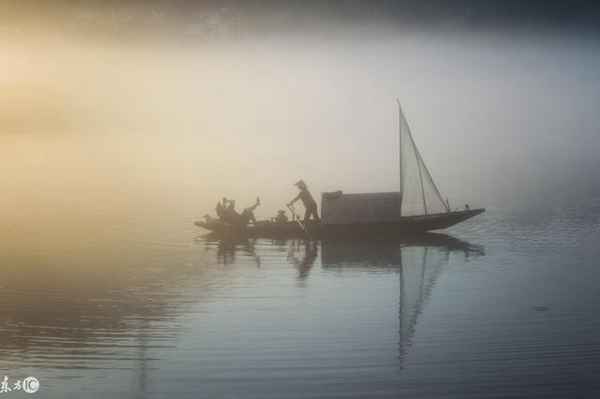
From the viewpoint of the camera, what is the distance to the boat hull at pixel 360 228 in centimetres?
775

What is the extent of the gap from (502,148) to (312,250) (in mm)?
4354

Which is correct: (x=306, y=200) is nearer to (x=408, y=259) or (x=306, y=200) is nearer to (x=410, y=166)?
(x=410, y=166)

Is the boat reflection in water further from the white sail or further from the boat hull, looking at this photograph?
the white sail

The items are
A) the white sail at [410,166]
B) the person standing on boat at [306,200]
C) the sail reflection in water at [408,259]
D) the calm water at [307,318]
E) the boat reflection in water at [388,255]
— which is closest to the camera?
the calm water at [307,318]

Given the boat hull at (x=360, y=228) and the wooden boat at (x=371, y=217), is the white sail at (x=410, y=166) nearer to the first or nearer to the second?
the wooden boat at (x=371, y=217)

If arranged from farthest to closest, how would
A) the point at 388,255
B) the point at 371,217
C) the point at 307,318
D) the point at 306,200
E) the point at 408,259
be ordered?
1. the point at 306,200
2. the point at 371,217
3. the point at 388,255
4. the point at 408,259
5. the point at 307,318

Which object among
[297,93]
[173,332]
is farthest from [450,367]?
[297,93]

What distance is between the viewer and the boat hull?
7750 mm

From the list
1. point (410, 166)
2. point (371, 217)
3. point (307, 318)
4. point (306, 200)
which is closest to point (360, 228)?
point (371, 217)

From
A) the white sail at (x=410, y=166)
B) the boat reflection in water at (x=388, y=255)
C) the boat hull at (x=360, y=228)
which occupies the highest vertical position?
the white sail at (x=410, y=166)

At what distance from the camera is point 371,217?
7.71 meters

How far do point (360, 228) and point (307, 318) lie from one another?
3.06m

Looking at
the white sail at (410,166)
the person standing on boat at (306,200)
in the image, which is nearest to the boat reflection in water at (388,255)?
the person standing on boat at (306,200)

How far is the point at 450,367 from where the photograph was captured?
12.4ft
